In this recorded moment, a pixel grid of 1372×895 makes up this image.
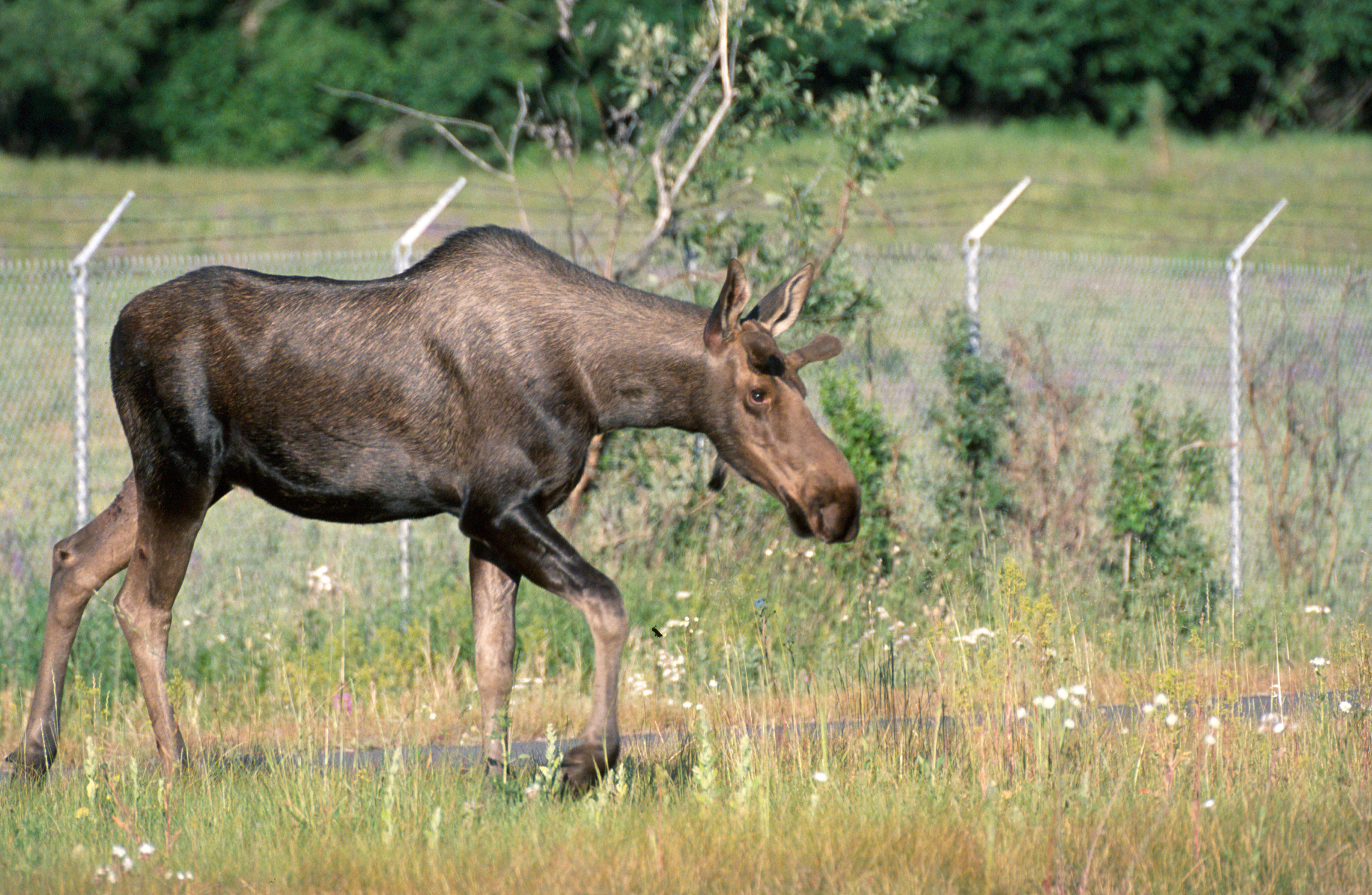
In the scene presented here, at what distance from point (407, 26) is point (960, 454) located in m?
46.7

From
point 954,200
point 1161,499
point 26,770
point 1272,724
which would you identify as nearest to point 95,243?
point 26,770

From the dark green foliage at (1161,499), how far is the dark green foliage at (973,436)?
0.69 metres

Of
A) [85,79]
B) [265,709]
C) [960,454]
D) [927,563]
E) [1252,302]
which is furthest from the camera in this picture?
[85,79]

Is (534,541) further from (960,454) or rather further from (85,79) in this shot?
(85,79)

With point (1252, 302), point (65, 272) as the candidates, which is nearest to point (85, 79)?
point (1252, 302)

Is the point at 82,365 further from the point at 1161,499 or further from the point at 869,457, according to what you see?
the point at 1161,499

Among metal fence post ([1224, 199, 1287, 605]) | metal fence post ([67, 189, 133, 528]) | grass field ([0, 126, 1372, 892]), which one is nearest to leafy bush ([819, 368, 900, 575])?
grass field ([0, 126, 1372, 892])

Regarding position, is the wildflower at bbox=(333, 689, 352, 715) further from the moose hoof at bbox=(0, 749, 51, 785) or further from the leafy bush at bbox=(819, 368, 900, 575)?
the leafy bush at bbox=(819, 368, 900, 575)

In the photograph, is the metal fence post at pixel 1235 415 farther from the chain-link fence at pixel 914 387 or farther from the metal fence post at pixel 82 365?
the metal fence post at pixel 82 365

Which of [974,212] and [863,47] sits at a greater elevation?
[863,47]

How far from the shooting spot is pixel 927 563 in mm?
8547

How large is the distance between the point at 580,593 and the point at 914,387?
566 centimetres

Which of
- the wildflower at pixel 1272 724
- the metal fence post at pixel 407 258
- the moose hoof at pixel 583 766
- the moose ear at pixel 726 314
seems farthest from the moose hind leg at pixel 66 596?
the wildflower at pixel 1272 724

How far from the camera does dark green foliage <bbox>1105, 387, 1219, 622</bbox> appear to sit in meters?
9.09
